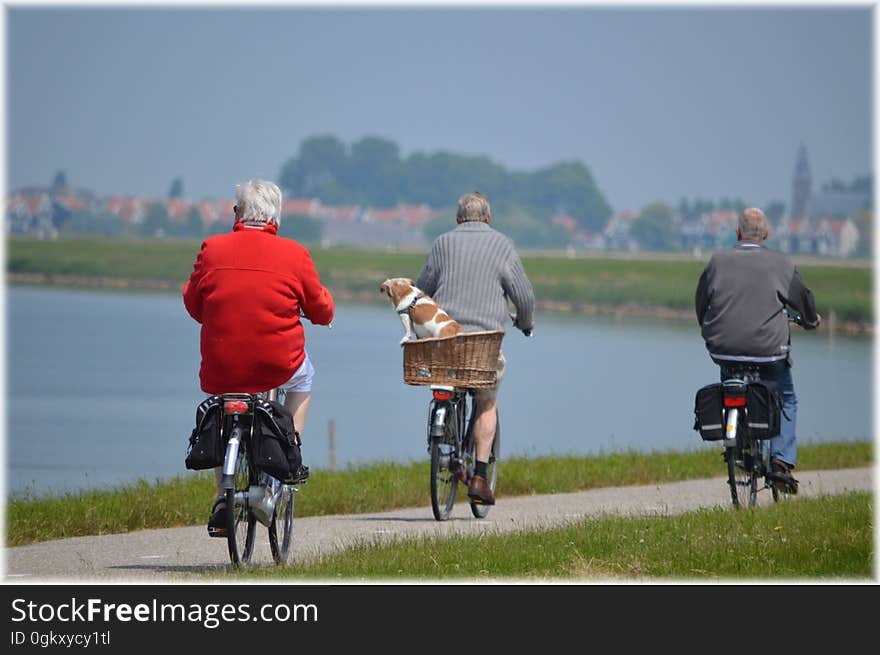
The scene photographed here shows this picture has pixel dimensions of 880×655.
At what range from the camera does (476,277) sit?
33.3ft

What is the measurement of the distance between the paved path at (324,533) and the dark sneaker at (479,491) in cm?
14

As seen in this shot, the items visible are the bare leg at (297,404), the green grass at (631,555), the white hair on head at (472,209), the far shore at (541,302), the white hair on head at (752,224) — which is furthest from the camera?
the far shore at (541,302)

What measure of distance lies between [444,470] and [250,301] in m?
3.30

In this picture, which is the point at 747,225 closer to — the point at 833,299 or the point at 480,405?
the point at 480,405

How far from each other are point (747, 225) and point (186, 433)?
19.6 meters

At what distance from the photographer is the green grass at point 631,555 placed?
24.8ft

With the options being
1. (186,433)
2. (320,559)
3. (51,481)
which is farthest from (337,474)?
(186,433)

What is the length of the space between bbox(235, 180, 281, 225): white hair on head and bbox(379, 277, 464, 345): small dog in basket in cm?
235

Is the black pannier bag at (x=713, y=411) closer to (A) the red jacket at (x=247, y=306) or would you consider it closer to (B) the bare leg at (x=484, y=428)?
(B) the bare leg at (x=484, y=428)

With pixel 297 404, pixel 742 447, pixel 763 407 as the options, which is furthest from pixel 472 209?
pixel 297 404

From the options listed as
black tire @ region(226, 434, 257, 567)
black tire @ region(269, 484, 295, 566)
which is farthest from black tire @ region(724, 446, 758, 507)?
black tire @ region(226, 434, 257, 567)

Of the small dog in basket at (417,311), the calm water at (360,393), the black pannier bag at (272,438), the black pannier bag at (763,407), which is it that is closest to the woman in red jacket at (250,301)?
the black pannier bag at (272,438)

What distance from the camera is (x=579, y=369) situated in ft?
156
